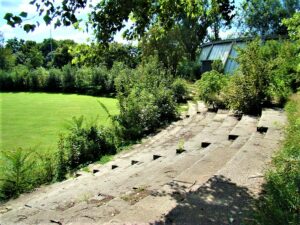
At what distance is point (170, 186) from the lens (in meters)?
4.50

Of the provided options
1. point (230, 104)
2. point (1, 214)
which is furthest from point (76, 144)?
point (230, 104)

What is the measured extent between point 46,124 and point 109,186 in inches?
333

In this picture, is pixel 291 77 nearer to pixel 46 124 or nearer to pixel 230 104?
→ pixel 230 104

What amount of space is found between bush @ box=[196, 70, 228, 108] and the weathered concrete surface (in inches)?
98.7

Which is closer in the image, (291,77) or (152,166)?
(152,166)

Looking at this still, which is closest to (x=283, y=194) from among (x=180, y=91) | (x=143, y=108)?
(x=143, y=108)

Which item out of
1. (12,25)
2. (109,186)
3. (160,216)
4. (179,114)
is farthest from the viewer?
(179,114)

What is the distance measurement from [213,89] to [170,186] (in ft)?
25.9

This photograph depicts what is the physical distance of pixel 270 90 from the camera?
33.0 ft

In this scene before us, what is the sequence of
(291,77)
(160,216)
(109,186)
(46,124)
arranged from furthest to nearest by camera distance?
(46,124), (291,77), (109,186), (160,216)

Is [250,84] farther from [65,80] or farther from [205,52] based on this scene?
[65,80]

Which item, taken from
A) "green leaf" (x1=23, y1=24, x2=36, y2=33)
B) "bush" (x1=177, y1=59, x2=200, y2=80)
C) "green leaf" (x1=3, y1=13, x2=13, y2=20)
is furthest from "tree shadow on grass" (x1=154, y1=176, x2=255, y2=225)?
"bush" (x1=177, y1=59, x2=200, y2=80)

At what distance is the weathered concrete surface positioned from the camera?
3483mm

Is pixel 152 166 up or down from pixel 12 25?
down
